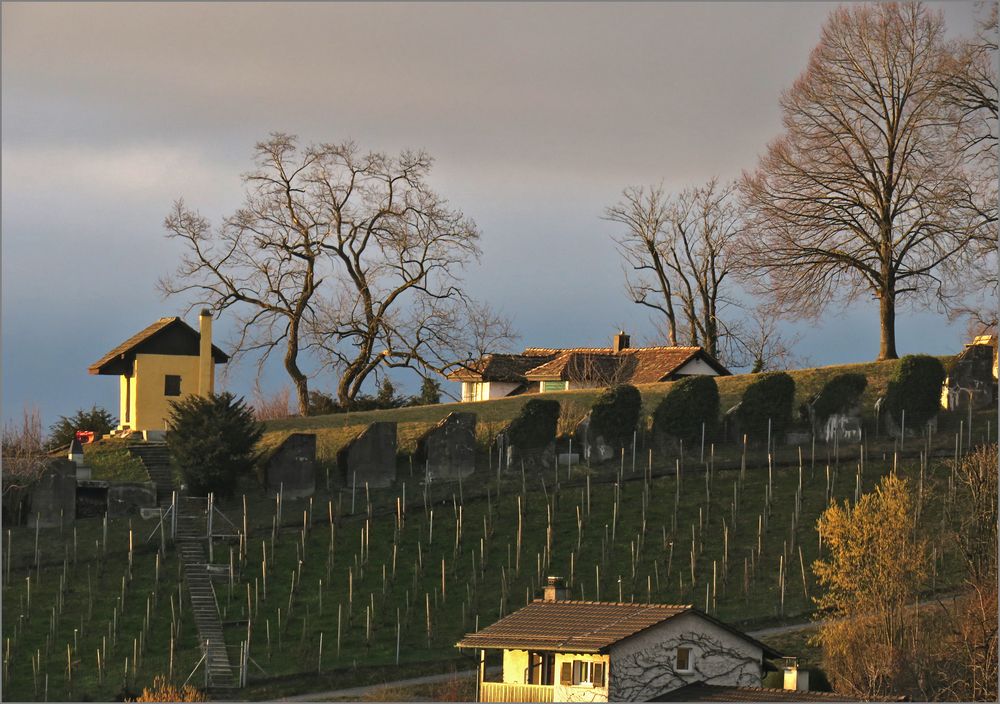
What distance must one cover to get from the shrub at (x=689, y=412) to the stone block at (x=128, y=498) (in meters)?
16.2

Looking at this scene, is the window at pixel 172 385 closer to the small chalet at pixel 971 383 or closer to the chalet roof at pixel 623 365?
the chalet roof at pixel 623 365

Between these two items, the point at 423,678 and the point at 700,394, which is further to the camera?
the point at 700,394

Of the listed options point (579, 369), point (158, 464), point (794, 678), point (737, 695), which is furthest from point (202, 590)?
point (579, 369)

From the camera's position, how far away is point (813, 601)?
44.6 m

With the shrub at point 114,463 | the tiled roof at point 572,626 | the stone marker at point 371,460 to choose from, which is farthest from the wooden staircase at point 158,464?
the tiled roof at point 572,626

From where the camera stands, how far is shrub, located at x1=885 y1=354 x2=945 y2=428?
188 feet

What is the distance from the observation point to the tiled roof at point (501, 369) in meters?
72.6

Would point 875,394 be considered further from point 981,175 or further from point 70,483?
A: point 70,483

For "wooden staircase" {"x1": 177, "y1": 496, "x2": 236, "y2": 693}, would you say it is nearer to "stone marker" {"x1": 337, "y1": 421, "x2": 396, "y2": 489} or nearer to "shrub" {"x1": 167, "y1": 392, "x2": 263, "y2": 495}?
"shrub" {"x1": 167, "y1": 392, "x2": 263, "y2": 495}

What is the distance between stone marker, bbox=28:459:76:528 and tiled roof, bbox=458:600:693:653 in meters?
20.1

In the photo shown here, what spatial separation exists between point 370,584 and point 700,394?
14.9 metres

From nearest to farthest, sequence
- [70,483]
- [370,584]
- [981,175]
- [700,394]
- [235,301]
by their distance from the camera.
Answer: [370,584] < [70,483] < [700,394] < [981,175] < [235,301]

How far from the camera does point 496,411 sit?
203 ft

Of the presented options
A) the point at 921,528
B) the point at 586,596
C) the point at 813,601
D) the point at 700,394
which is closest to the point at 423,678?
the point at 586,596
